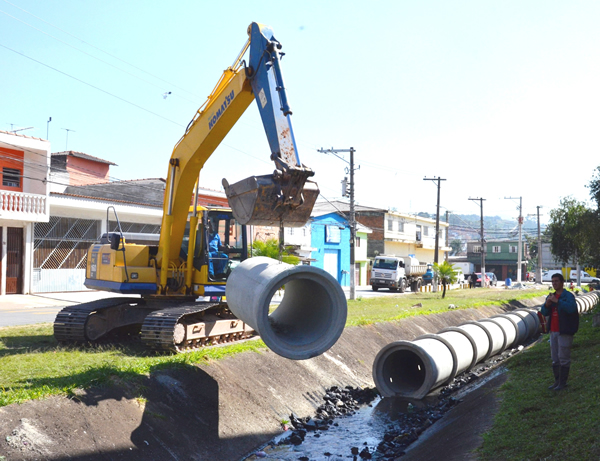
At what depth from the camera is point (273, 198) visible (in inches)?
314

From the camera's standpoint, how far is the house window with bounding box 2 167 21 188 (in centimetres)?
2589

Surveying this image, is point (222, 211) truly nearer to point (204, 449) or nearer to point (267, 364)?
point (267, 364)

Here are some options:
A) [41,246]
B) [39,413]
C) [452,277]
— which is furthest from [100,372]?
[452,277]

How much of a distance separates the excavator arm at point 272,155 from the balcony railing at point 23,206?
15.7 m

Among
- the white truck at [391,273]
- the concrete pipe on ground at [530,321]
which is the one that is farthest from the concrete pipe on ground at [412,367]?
the white truck at [391,273]

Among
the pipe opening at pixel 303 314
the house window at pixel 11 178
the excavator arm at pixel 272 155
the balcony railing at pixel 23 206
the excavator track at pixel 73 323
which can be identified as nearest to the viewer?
the excavator arm at pixel 272 155

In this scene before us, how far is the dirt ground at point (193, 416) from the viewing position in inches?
269

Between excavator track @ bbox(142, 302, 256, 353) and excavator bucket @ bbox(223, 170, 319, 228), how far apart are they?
11.4 ft

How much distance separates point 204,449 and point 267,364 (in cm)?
325

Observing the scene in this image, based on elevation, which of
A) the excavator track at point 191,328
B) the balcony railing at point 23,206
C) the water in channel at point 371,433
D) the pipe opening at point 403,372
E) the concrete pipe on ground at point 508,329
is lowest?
the water in channel at point 371,433

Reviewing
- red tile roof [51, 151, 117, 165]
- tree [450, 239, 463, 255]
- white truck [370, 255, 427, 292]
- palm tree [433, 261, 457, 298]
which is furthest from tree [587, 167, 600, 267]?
tree [450, 239, 463, 255]

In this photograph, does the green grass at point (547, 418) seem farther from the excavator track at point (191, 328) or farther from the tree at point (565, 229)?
the tree at point (565, 229)

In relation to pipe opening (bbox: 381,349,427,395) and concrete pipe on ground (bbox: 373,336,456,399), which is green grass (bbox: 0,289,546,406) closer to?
concrete pipe on ground (bbox: 373,336,456,399)

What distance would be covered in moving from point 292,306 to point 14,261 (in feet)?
65.9
